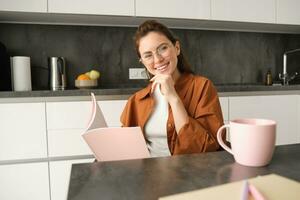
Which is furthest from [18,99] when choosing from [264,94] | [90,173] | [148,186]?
[264,94]

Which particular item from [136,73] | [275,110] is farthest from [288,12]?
[136,73]

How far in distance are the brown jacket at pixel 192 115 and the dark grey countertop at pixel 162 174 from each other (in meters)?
0.18

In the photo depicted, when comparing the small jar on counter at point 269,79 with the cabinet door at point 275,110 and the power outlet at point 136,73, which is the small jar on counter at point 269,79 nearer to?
the cabinet door at point 275,110

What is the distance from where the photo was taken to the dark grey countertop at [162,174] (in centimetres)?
44

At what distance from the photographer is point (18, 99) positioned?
5.33ft

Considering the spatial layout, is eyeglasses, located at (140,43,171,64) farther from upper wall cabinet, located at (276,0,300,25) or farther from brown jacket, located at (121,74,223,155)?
upper wall cabinet, located at (276,0,300,25)

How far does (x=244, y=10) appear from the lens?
2195 millimetres

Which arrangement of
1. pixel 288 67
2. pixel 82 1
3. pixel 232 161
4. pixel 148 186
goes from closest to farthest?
1. pixel 148 186
2. pixel 232 161
3. pixel 82 1
4. pixel 288 67

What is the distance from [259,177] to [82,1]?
67.6 inches

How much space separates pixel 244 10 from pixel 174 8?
589 millimetres

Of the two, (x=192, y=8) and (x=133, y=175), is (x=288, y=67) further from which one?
(x=133, y=175)

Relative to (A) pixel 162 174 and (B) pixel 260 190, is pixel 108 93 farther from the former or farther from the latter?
(B) pixel 260 190

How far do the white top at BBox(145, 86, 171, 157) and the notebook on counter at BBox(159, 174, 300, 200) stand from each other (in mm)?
491

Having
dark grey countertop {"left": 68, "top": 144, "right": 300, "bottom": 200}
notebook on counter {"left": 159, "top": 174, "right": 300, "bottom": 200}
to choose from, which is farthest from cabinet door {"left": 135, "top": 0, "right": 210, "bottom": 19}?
notebook on counter {"left": 159, "top": 174, "right": 300, "bottom": 200}
